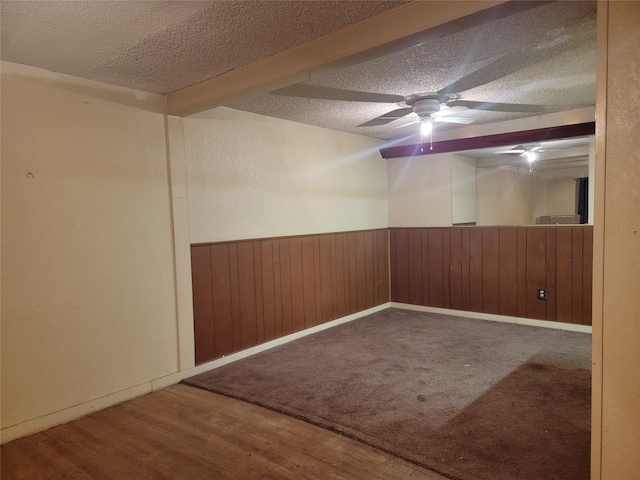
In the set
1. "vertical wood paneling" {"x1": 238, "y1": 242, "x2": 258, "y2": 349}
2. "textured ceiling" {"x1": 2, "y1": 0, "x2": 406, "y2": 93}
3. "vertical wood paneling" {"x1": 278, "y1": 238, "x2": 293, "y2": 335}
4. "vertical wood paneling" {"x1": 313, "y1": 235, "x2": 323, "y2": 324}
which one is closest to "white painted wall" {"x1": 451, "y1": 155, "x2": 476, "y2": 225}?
"vertical wood paneling" {"x1": 313, "y1": 235, "x2": 323, "y2": 324}

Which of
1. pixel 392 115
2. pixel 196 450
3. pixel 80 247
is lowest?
pixel 196 450

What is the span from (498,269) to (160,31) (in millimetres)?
4306

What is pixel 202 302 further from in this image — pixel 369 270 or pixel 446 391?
pixel 369 270

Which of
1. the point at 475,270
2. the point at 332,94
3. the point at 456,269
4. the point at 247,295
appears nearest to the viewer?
the point at 332,94

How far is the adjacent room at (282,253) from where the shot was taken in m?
1.91

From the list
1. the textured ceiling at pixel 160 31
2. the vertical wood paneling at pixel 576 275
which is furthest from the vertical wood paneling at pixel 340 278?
the textured ceiling at pixel 160 31

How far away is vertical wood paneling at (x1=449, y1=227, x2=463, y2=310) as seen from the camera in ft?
16.8

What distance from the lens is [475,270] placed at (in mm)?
4992

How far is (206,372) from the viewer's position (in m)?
3.43

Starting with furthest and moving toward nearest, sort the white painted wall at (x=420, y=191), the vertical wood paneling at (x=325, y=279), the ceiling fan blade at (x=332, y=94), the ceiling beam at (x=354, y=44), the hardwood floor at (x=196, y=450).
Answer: the white painted wall at (x=420, y=191)
the vertical wood paneling at (x=325, y=279)
the ceiling fan blade at (x=332, y=94)
the hardwood floor at (x=196, y=450)
the ceiling beam at (x=354, y=44)

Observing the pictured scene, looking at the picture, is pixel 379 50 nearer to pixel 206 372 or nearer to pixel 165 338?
pixel 165 338

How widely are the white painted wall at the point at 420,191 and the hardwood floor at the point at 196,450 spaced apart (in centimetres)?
352

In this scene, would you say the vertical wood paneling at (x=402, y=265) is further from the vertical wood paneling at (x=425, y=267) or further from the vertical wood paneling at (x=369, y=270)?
the vertical wood paneling at (x=369, y=270)

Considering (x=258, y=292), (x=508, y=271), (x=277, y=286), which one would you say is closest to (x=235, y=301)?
(x=258, y=292)
